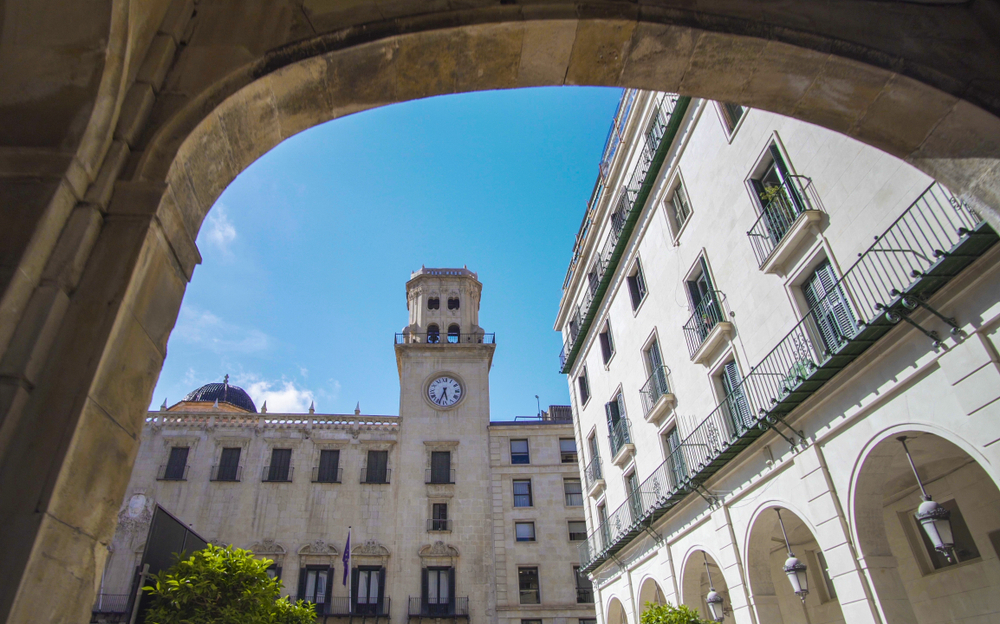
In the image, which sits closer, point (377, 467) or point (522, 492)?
point (377, 467)

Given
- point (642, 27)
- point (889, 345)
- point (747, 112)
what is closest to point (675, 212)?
point (747, 112)

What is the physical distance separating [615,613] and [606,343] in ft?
34.0

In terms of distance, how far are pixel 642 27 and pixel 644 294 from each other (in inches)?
657

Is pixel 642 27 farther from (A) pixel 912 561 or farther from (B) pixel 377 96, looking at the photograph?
(A) pixel 912 561

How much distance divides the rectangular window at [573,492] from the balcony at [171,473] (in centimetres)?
2137

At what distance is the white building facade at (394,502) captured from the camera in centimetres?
3244

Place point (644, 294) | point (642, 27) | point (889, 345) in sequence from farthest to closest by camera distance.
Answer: point (644, 294), point (889, 345), point (642, 27)

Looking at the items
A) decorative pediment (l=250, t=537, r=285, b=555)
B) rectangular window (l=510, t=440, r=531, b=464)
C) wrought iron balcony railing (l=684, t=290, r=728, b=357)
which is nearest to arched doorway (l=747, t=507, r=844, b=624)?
wrought iron balcony railing (l=684, t=290, r=728, b=357)

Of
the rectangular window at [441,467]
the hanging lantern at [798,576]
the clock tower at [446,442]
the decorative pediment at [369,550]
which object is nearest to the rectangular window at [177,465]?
the decorative pediment at [369,550]

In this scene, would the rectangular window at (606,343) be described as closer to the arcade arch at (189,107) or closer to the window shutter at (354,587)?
the window shutter at (354,587)

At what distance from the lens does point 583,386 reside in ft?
91.3

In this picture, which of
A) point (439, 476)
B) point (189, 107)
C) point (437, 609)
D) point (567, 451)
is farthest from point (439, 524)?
point (189, 107)

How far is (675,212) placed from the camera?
18.4 m

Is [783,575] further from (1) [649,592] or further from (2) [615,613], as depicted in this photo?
(2) [615,613]
